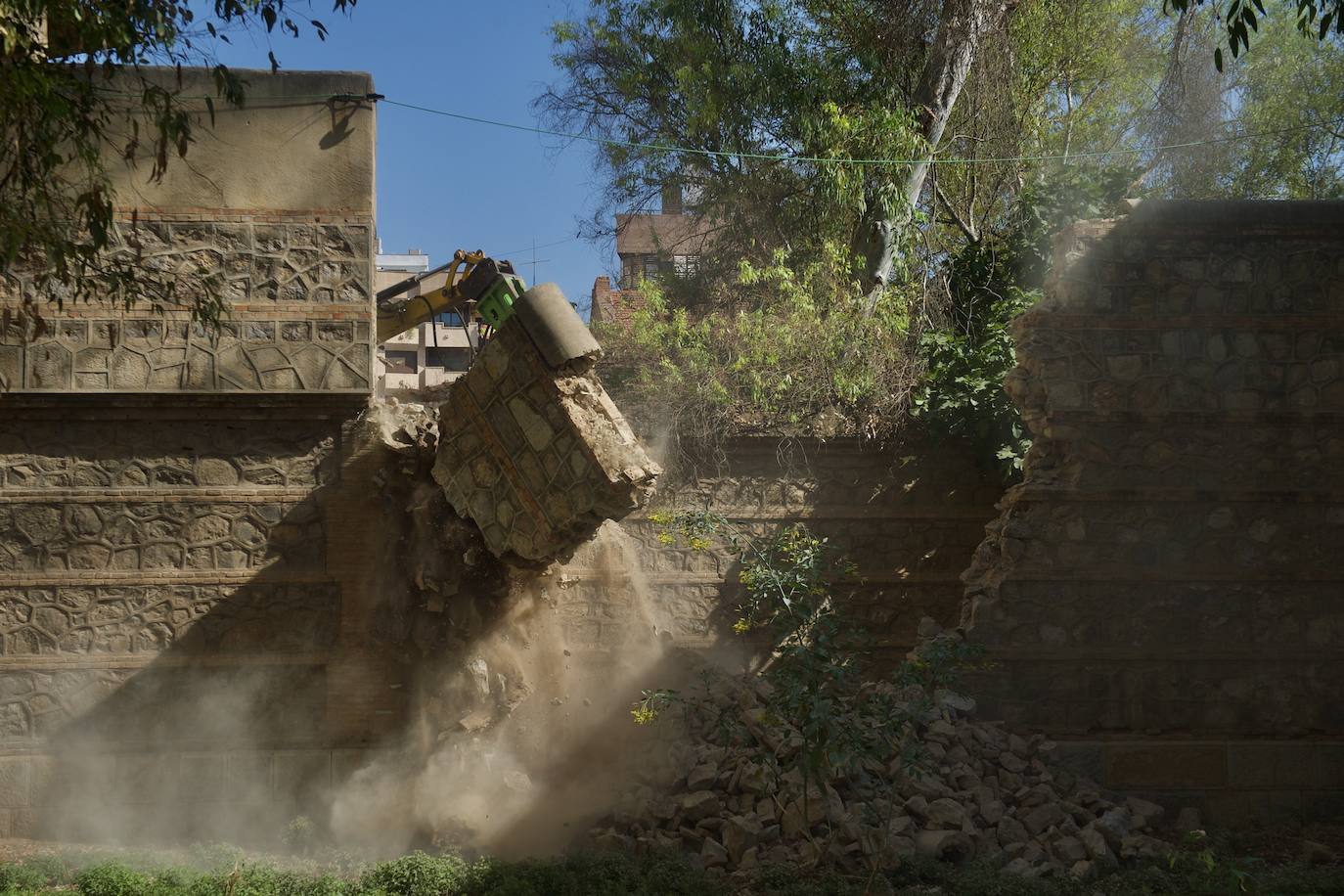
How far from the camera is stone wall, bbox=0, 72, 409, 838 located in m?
7.90

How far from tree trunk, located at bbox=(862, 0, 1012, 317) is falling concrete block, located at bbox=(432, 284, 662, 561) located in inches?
241

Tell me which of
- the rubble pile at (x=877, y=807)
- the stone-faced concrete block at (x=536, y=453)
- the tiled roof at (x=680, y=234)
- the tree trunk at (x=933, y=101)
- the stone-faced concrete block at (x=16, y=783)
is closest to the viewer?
the rubble pile at (x=877, y=807)

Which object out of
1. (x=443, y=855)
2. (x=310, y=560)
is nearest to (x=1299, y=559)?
(x=443, y=855)

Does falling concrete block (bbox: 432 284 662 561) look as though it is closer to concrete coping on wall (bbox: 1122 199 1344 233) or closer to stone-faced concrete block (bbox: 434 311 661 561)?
stone-faced concrete block (bbox: 434 311 661 561)

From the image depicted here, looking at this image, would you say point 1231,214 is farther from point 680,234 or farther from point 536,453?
point 680,234

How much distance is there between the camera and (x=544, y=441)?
6781 mm

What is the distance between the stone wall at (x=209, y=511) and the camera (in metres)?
7.90

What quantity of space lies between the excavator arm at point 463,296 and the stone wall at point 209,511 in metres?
1.37

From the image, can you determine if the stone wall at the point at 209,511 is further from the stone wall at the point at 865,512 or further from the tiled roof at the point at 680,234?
the tiled roof at the point at 680,234

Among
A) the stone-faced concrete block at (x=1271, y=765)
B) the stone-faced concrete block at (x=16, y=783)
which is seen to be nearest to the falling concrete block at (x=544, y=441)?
the stone-faced concrete block at (x=16, y=783)

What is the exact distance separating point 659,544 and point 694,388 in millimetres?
1433

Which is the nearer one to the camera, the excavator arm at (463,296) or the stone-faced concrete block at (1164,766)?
the stone-faced concrete block at (1164,766)

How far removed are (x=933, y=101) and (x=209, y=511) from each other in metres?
9.31

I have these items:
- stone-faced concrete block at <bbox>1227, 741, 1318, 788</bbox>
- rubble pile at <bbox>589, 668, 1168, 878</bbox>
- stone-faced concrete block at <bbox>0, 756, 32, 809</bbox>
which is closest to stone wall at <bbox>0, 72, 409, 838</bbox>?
stone-faced concrete block at <bbox>0, 756, 32, 809</bbox>
